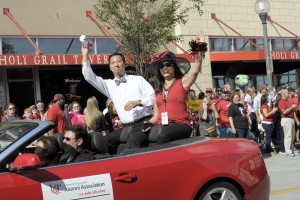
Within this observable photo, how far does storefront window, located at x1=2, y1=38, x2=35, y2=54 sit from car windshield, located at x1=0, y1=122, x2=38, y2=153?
507 inches

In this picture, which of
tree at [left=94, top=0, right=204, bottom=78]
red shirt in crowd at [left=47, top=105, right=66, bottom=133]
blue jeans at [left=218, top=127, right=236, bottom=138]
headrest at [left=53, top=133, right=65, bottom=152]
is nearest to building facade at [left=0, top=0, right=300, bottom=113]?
tree at [left=94, top=0, right=204, bottom=78]

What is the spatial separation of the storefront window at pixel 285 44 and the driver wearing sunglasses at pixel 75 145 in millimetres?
19582

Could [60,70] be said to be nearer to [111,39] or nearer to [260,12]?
[111,39]

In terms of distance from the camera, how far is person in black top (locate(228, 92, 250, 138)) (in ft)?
40.1

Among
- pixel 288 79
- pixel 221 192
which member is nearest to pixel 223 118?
pixel 221 192

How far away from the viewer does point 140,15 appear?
15234mm

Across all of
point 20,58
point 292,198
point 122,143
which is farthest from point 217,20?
point 122,143

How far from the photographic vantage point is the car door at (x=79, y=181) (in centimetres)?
401

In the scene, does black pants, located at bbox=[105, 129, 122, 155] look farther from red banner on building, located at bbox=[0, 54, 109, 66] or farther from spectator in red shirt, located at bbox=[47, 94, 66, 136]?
red banner on building, located at bbox=[0, 54, 109, 66]

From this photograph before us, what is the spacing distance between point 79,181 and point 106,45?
14.9m

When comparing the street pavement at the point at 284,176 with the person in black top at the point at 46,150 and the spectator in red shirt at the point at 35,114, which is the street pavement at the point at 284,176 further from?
the spectator in red shirt at the point at 35,114

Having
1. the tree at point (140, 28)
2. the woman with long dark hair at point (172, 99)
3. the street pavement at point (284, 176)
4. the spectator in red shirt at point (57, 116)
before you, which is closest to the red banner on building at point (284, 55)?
the tree at point (140, 28)

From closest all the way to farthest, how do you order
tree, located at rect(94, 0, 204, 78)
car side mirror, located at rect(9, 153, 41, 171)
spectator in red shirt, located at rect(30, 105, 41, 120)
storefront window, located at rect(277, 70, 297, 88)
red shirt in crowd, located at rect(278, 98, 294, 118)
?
car side mirror, located at rect(9, 153, 41, 171) < spectator in red shirt, located at rect(30, 105, 41, 120) < red shirt in crowd, located at rect(278, 98, 294, 118) < tree, located at rect(94, 0, 204, 78) < storefront window, located at rect(277, 70, 297, 88)

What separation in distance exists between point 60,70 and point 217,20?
7.27 meters
